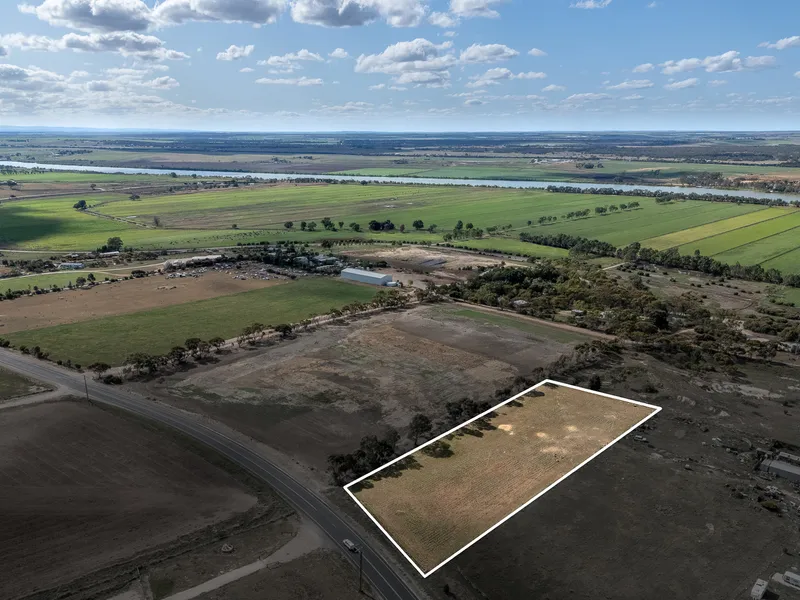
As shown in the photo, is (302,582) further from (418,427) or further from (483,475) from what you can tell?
(418,427)

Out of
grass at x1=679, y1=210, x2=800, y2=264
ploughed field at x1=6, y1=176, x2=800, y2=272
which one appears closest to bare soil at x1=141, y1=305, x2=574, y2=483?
ploughed field at x1=6, y1=176, x2=800, y2=272

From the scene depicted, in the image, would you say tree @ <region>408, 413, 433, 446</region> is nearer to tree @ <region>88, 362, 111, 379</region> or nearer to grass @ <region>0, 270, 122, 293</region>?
tree @ <region>88, 362, 111, 379</region>

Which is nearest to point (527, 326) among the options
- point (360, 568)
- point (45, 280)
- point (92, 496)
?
point (360, 568)

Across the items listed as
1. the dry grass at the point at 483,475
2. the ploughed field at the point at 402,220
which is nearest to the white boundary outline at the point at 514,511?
the dry grass at the point at 483,475

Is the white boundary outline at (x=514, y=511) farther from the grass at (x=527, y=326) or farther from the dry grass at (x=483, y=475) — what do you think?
the grass at (x=527, y=326)

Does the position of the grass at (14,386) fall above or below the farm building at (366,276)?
below

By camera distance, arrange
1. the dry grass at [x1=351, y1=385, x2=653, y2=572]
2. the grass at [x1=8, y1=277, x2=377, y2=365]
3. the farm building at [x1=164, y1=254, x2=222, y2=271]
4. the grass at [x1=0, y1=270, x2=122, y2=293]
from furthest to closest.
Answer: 1. the farm building at [x1=164, y1=254, x2=222, y2=271]
2. the grass at [x1=0, y1=270, x2=122, y2=293]
3. the grass at [x1=8, y1=277, x2=377, y2=365]
4. the dry grass at [x1=351, y1=385, x2=653, y2=572]

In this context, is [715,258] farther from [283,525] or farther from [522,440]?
[283,525]
